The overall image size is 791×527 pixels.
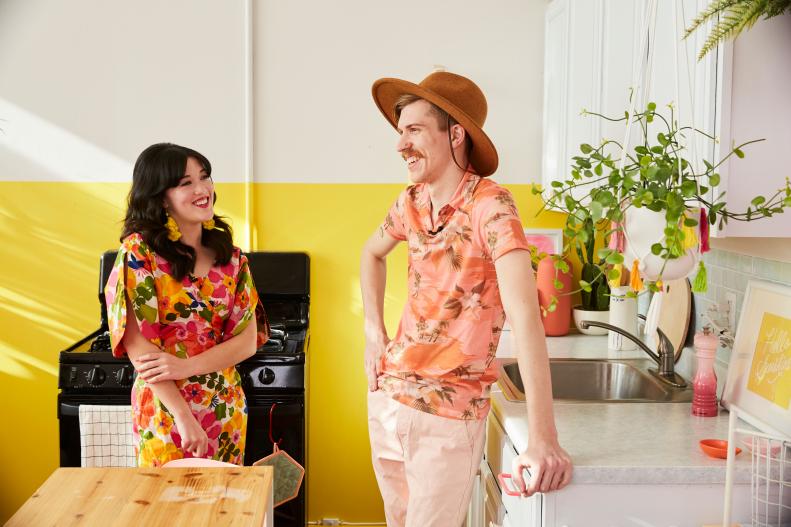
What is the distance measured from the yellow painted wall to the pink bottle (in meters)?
1.44

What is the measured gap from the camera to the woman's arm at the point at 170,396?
82.9 inches

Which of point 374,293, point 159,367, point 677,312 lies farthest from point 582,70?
point 159,367

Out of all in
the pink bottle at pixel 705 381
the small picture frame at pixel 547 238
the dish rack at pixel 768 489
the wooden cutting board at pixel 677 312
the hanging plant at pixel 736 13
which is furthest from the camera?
the small picture frame at pixel 547 238

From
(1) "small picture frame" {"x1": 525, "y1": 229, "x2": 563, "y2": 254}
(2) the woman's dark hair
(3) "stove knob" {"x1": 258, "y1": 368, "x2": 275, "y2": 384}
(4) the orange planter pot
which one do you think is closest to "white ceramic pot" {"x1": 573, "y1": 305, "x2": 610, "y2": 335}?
(4) the orange planter pot

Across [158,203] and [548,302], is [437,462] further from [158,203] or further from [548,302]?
[548,302]

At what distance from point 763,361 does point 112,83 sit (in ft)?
8.64

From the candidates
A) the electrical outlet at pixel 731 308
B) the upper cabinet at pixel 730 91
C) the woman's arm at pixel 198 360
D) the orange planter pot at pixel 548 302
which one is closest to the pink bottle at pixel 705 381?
the electrical outlet at pixel 731 308

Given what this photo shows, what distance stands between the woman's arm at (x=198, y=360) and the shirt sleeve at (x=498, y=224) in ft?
2.58

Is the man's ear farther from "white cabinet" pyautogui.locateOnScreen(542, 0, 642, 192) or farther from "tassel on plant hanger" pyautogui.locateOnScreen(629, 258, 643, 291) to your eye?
"white cabinet" pyautogui.locateOnScreen(542, 0, 642, 192)

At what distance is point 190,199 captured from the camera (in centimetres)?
218

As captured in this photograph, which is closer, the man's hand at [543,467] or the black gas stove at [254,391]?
the man's hand at [543,467]

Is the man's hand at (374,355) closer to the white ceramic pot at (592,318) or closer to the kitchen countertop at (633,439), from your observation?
the kitchen countertop at (633,439)

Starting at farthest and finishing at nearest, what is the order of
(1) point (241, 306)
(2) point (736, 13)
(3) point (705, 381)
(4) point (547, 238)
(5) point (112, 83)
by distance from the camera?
1. (4) point (547, 238)
2. (5) point (112, 83)
3. (1) point (241, 306)
4. (3) point (705, 381)
5. (2) point (736, 13)

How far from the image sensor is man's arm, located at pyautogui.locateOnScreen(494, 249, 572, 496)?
1.65 m
